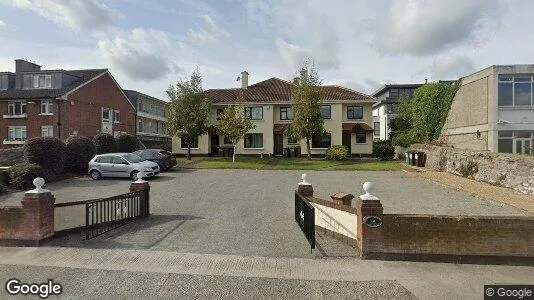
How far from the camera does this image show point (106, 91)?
37.6 meters

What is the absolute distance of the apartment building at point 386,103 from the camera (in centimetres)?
5694

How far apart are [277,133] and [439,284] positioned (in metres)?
30.1

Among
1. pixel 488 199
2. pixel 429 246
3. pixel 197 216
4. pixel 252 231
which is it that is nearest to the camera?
pixel 429 246

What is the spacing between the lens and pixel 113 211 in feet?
29.2

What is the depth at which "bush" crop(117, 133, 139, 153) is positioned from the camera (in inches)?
1041

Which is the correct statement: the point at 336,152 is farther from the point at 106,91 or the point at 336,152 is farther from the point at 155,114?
the point at 155,114

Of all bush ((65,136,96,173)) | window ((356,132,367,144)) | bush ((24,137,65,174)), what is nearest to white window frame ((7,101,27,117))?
bush ((65,136,96,173))

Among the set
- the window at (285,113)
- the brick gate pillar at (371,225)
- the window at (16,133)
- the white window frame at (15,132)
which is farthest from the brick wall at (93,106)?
the brick gate pillar at (371,225)

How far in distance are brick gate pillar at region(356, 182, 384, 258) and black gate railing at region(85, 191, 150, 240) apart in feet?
21.0

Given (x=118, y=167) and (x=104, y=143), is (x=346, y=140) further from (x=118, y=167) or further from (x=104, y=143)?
(x=118, y=167)

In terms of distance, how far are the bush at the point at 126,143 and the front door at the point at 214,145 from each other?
9.25m

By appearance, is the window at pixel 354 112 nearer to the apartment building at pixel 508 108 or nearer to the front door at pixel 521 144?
the apartment building at pixel 508 108

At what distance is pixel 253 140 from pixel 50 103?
2092cm

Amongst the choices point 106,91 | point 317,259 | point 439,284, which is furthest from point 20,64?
point 439,284
